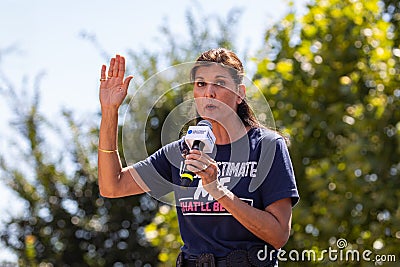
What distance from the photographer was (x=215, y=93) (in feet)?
9.21

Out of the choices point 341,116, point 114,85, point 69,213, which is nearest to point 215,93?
point 114,85

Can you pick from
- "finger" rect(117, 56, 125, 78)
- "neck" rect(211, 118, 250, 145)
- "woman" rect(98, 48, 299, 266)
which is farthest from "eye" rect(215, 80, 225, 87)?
"finger" rect(117, 56, 125, 78)

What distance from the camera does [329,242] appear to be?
15.0 ft

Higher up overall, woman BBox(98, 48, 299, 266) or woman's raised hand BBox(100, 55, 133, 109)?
woman's raised hand BBox(100, 55, 133, 109)

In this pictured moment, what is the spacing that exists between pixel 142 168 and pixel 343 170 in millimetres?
1754

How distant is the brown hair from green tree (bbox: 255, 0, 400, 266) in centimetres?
155

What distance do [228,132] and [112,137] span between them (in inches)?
16.9

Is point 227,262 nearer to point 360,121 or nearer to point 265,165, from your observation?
point 265,165

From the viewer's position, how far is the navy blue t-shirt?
9.06 ft

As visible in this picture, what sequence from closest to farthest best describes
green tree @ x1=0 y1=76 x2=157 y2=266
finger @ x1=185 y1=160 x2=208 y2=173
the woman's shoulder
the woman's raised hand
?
1. finger @ x1=185 y1=160 x2=208 y2=173
2. the woman's shoulder
3. the woman's raised hand
4. green tree @ x1=0 y1=76 x2=157 y2=266

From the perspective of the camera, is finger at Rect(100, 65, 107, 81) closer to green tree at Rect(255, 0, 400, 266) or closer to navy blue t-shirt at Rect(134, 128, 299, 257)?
navy blue t-shirt at Rect(134, 128, 299, 257)

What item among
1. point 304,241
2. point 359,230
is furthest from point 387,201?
point 304,241

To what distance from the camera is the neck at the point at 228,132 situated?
2.88 meters

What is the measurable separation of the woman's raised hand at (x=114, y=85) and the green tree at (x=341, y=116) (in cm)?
178
